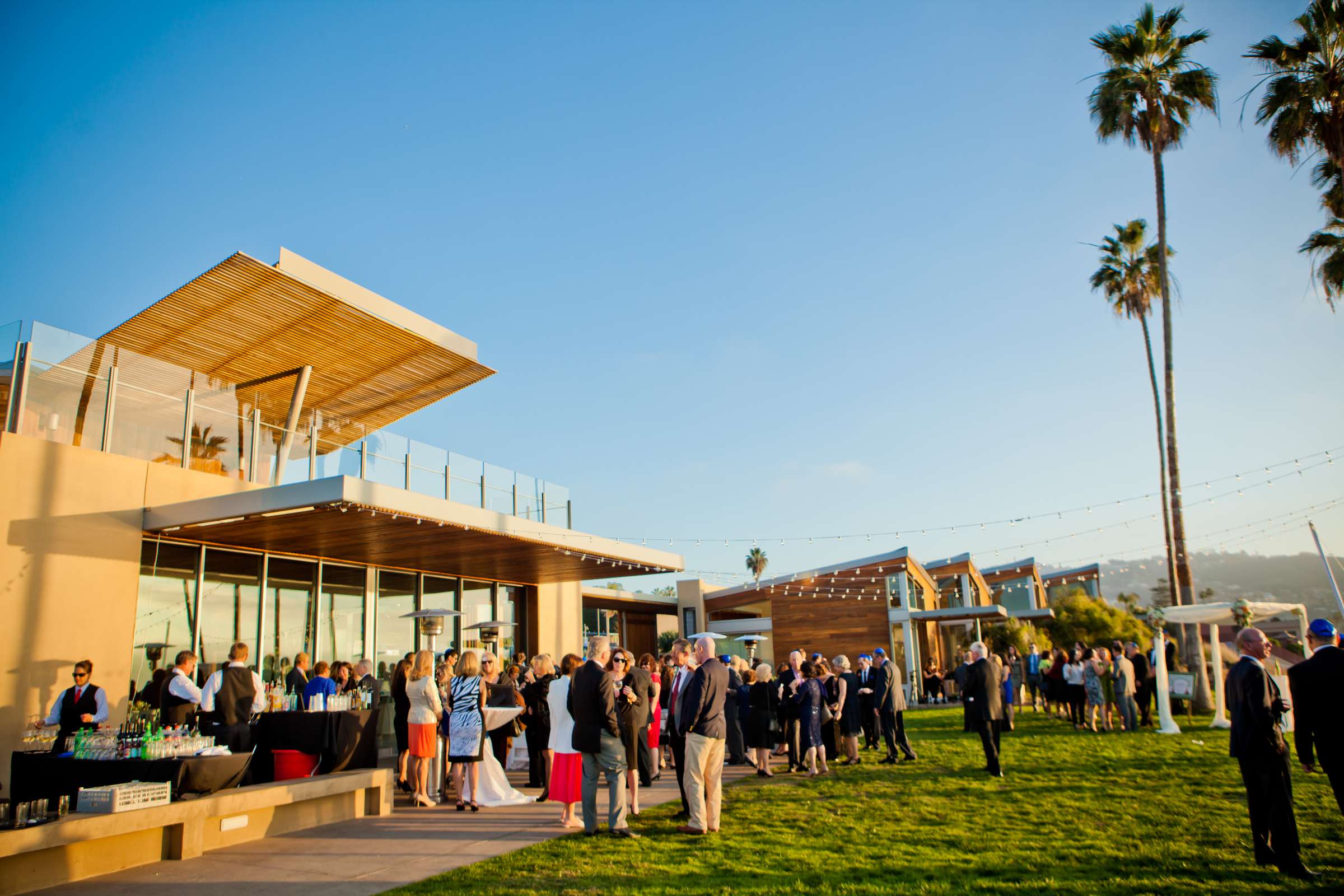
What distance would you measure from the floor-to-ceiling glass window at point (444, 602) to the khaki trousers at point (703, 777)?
1053cm

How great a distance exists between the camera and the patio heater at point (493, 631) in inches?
637

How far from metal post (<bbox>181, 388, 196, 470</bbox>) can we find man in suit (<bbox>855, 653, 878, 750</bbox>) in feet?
34.3

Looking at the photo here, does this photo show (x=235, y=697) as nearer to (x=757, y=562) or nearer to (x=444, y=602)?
(x=444, y=602)

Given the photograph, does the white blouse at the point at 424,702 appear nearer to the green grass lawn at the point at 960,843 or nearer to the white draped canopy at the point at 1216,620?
the green grass lawn at the point at 960,843

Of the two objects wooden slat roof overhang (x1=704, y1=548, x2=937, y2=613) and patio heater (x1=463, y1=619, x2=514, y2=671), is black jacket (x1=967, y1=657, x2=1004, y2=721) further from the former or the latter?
wooden slat roof overhang (x1=704, y1=548, x2=937, y2=613)

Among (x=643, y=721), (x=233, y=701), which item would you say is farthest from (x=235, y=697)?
(x=643, y=721)

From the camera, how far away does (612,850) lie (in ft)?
21.5

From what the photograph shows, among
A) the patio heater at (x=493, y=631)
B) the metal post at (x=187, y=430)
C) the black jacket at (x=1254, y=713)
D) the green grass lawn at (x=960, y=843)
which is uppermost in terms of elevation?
the metal post at (x=187, y=430)

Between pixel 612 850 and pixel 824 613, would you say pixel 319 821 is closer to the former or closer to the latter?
pixel 612 850

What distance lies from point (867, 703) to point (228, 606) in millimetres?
10115

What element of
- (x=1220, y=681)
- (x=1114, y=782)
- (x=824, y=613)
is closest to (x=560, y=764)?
(x=1114, y=782)

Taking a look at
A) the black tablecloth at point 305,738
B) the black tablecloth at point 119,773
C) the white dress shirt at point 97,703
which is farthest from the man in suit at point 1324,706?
the white dress shirt at point 97,703

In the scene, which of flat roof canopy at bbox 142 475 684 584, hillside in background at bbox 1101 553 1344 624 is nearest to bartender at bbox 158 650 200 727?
flat roof canopy at bbox 142 475 684 584

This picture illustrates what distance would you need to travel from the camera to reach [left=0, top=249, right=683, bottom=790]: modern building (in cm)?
1015
